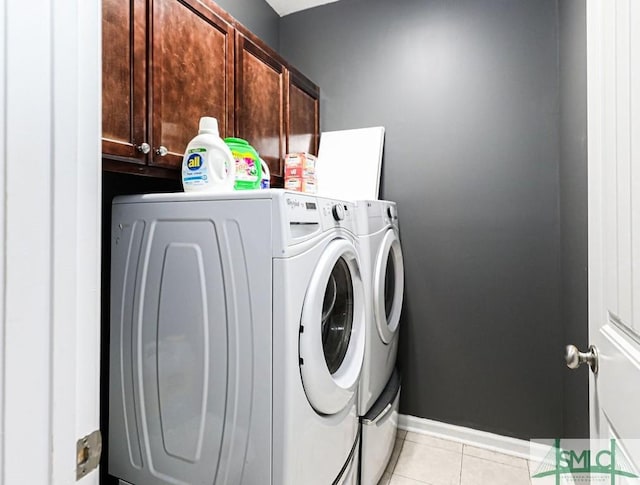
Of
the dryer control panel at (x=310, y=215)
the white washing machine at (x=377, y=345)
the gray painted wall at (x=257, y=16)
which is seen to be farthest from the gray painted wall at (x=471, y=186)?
the dryer control panel at (x=310, y=215)

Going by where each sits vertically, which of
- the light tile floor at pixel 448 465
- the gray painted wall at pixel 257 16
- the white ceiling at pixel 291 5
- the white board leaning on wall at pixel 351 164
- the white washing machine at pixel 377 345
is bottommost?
the light tile floor at pixel 448 465

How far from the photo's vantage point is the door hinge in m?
0.47

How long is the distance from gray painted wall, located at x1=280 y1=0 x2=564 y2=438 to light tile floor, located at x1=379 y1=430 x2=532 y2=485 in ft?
0.50

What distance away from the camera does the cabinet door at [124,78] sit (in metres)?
1.07

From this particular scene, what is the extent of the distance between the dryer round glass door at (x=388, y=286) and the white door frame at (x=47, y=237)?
1356 millimetres

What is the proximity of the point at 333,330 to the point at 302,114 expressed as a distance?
1378 mm

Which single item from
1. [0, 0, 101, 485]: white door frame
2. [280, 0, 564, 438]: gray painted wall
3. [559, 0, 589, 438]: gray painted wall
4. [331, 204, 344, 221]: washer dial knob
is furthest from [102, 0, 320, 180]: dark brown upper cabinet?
[559, 0, 589, 438]: gray painted wall

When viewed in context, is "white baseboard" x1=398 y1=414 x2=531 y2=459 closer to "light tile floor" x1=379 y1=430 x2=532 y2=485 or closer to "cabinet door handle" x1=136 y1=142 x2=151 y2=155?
"light tile floor" x1=379 y1=430 x2=532 y2=485

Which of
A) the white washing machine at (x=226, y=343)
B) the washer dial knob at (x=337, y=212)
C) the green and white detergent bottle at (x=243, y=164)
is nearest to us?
the white washing machine at (x=226, y=343)

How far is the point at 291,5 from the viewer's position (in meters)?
2.41

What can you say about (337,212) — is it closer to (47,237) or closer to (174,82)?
(174,82)

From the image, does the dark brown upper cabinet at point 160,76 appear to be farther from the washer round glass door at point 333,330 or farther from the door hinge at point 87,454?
the door hinge at point 87,454

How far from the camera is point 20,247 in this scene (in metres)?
0.40

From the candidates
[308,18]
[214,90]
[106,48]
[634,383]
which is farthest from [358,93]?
[634,383]
